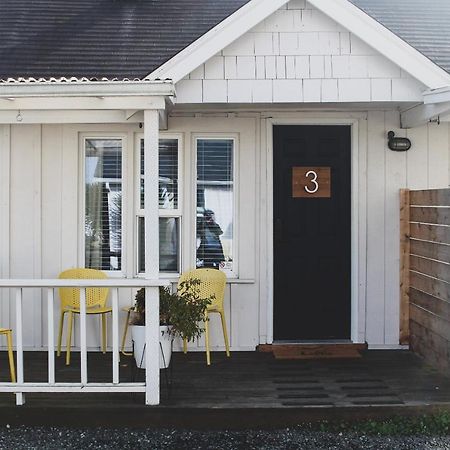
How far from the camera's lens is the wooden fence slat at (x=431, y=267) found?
5703 millimetres

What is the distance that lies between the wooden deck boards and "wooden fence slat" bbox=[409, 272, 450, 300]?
686mm

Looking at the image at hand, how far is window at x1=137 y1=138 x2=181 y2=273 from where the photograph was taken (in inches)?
265

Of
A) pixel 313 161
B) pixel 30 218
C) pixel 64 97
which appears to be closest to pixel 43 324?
pixel 30 218

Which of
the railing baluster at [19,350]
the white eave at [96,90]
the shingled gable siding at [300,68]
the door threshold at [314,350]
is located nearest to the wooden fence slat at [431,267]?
the door threshold at [314,350]

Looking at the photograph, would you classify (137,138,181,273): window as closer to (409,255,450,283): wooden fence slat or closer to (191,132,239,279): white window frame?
(191,132,239,279): white window frame

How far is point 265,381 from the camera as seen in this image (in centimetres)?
564

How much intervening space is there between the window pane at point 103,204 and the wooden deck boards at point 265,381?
99 centimetres

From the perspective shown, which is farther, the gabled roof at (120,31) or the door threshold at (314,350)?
the gabled roof at (120,31)

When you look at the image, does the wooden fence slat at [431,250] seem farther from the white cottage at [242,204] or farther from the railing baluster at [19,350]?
the railing baluster at [19,350]

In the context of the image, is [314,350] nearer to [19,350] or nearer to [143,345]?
[143,345]

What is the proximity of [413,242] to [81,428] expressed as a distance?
11.8 feet

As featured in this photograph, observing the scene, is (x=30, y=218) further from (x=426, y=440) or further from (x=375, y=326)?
(x=426, y=440)

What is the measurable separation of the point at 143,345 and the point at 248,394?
928 millimetres

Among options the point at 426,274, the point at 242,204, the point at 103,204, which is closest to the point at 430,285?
the point at 426,274
